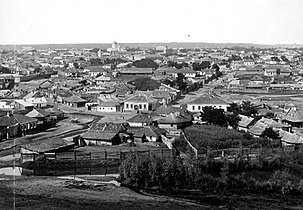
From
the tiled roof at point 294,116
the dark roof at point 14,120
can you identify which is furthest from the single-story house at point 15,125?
the tiled roof at point 294,116

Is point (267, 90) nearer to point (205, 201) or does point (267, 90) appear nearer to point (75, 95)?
point (75, 95)

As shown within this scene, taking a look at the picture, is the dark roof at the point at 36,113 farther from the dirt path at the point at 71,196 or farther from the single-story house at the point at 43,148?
the dirt path at the point at 71,196

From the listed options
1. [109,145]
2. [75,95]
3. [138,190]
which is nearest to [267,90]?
[75,95]

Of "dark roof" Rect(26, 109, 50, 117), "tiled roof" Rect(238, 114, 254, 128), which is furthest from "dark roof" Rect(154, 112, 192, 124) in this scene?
"dark roof" Rect(26, 109, 50, 117)

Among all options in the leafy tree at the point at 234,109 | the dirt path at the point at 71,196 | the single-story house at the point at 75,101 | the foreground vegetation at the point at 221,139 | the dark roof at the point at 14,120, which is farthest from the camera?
the single-story house at the point at 75,101

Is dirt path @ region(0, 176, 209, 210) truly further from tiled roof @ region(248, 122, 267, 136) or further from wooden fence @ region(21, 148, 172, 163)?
tiled roof @ region(248, 122, 267, 136)
